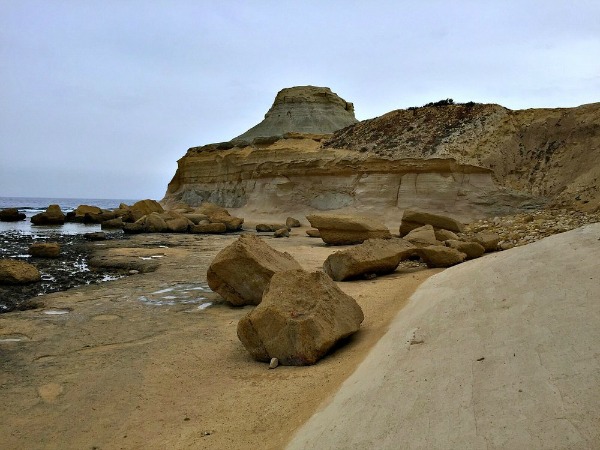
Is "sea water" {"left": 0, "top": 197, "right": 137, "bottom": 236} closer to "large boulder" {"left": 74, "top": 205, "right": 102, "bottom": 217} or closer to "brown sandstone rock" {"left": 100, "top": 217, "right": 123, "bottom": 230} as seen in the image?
"brown sandstone rock" {"left": 100, "top": 217, "right": 123, "bottom": 230}

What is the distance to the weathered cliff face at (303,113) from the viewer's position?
3550cm

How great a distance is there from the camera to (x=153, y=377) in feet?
13.5

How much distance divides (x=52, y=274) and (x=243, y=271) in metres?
5.09

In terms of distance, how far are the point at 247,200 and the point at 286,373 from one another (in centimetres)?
2245

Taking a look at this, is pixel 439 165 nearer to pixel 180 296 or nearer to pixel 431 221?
pixel 431 221

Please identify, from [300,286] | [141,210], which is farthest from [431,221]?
[141,210]

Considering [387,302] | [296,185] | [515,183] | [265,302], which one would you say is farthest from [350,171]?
[265,302]

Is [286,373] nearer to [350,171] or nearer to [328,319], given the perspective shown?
[328,319]

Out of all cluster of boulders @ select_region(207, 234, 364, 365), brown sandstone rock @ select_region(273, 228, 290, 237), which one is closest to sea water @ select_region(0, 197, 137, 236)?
brown sandstone rock @ select_region(273, 228, 290, 237)

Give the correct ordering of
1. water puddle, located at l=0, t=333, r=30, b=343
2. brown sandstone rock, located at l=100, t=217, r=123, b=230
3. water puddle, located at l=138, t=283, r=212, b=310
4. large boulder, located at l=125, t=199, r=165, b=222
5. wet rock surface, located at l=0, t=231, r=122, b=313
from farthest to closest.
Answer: large boulder, located at l=125, t=199, r=165, b=222 < brown sandstone rock, located at l=100, t=217, r=123, b=230 < wet rock surface, located at l=0, t=231, r=122, b=313 < water puddle, located at l=138, t=283, r=212, b=310 < water puddle, located at l=0, t=333, r=30, b=343

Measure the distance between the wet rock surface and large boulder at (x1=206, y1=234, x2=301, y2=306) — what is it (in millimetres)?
2665

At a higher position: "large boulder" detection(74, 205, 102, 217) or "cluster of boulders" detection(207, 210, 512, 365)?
"large boulder" detection(74, 205, 102, 217)

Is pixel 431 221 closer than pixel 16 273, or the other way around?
pixel 16 273

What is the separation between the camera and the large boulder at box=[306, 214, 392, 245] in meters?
11.9
